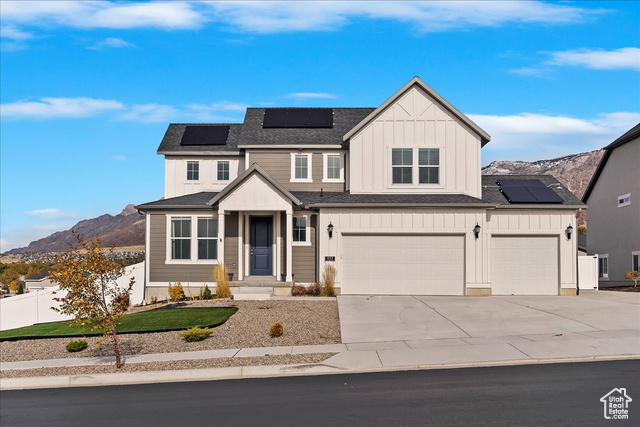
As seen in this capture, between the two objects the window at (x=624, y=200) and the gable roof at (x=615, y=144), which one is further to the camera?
the window at (x=624, y=200)

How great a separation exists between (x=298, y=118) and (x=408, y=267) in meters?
9.53

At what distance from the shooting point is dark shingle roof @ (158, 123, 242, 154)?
2956cm

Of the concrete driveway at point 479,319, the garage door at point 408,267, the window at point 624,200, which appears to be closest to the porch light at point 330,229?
the garage door at point 408,267

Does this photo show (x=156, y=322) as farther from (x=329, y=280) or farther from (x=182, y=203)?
(x=182, y=203)

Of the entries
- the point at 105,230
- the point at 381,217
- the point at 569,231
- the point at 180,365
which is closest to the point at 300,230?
the point at 381,217

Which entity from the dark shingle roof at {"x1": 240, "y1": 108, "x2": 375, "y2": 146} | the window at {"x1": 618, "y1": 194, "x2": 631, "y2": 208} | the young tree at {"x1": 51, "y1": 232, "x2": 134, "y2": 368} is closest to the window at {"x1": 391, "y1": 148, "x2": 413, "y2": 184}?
the dark shingle roof at {"x1": 240, "y1": 108, "x2": 375, "y2": 146}

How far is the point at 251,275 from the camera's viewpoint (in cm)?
2642

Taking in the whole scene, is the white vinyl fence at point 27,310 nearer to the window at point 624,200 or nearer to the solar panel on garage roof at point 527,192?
the solar panel on garage roof at point 527,192

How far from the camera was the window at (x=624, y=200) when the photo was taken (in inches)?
1333

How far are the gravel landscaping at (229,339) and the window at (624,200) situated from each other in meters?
21.3

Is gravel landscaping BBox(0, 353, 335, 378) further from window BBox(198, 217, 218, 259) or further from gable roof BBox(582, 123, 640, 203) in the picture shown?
gable roof BBox(582, 123, 640, 203)

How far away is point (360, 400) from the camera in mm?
10523
